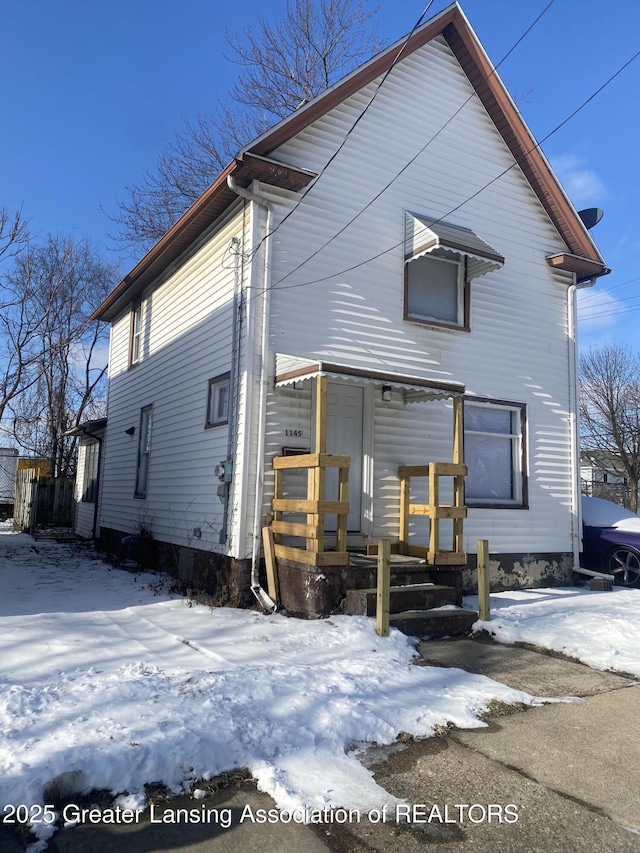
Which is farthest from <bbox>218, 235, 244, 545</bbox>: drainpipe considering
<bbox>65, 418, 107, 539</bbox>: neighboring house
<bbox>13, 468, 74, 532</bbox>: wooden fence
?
<bbox>13, 468, 74, 532</bbox>: wooden fence

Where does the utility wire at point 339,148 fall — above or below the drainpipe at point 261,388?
above

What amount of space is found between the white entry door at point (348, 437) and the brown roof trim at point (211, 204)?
2.77 metres

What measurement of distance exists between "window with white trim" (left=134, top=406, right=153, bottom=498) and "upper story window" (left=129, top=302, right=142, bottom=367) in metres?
1.42

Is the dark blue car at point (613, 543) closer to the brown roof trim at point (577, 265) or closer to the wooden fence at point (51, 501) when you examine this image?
the brown roof trim at point (577, 265)

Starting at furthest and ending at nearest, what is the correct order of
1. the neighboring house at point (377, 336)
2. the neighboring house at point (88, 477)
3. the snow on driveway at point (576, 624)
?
the neighboring house at point (88, 477) < the neighboring house at point (377, 336) < the snow on driveway at point (576, 624)

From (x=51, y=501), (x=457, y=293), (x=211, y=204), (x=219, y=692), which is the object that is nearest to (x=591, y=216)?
(x=457, y=293)

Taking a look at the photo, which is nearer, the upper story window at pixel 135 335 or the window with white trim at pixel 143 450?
the window with white trim at pixel 143 450

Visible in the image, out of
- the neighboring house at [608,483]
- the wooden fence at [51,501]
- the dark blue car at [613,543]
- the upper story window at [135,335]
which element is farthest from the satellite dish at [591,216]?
the neighboring house at [608,483]

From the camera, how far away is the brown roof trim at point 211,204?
8266 millimetres

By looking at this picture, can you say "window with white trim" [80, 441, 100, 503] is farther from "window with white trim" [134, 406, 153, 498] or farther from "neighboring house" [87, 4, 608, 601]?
"neighboring house" [87, 4, 608, 601]

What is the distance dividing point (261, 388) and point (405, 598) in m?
3.07

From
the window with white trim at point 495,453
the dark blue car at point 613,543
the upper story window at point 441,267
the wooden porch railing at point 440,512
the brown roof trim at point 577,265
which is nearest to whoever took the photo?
the wooden porch railing at point 440,512

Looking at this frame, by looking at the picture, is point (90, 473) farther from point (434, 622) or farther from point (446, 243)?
point (434, 622)

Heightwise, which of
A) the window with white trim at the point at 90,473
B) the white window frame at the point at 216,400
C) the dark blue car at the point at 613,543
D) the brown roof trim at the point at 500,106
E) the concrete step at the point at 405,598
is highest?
the brown roof trim at the point at 500,106
